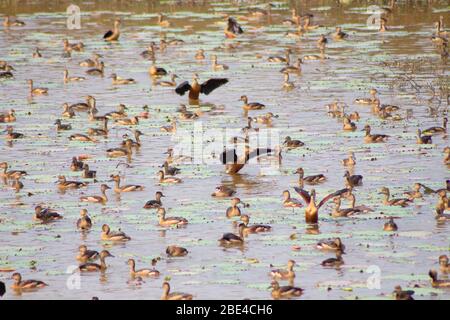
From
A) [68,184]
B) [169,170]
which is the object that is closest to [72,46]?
[169,170]

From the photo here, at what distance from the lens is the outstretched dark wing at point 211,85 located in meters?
30.7

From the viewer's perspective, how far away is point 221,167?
80.6ft

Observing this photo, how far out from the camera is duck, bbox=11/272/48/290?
17219 mm

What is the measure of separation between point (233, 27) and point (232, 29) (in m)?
0.22

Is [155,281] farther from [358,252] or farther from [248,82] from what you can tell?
[248,82]

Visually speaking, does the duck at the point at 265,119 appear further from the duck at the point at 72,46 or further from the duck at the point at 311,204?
the duck at the point at 72,46

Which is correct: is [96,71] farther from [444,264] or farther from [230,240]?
[444,264]

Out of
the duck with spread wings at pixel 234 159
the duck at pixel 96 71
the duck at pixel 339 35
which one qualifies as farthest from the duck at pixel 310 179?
the duck at pixel 339 35

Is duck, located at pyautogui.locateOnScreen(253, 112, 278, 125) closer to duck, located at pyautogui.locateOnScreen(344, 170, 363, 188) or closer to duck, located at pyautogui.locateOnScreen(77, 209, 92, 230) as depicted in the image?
duck, located at pyautogui.locateOnScreen(344, 170, 363, 188)

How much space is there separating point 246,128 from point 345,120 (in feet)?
6.83

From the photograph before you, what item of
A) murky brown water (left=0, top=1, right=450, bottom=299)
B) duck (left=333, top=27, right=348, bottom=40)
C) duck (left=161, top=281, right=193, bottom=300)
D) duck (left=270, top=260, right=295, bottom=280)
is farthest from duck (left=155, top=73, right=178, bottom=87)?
duck (left=161, top=281, right=193, bottom=300)

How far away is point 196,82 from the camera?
31.4 meters
